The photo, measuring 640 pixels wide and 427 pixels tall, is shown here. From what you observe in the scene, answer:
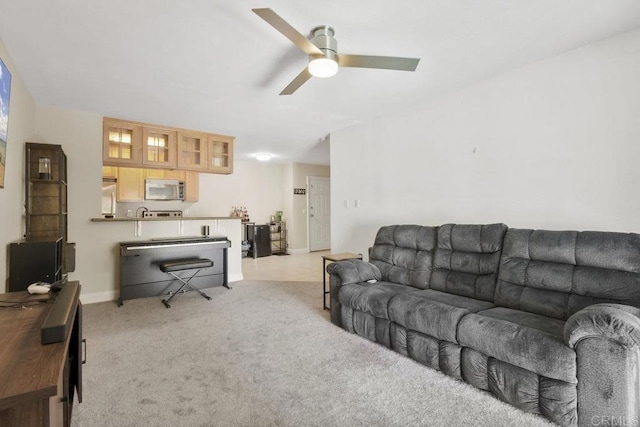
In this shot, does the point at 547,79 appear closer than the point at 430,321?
No

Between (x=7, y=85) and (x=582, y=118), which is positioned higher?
(x=7, y=85)

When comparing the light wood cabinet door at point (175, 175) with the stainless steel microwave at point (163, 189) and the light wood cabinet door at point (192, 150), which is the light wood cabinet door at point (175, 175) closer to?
the stainless steel microwave at point (163, 189)

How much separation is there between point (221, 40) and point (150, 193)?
4.53m

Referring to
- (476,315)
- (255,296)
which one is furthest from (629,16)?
(255,296)

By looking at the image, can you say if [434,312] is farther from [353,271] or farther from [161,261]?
[161,261]

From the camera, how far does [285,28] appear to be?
Result: 1.79 metres

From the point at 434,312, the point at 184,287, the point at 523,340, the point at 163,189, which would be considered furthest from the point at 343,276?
the point at 163,189

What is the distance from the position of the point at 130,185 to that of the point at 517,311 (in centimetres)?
628

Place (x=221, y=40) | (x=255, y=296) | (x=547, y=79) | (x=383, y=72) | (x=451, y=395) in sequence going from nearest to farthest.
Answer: (x=451, y=395) → (x=221, y=40) → (x=547, y=79) → (x=383, y=72) → (x=255, y=296)

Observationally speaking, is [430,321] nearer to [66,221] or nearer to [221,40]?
[221,40]

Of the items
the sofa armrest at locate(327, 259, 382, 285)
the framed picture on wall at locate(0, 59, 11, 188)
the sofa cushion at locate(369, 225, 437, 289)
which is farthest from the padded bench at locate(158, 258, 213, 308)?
the sofa cushion at locate(369, 225, 437, 289)

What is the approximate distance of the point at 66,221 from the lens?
12.2 feet

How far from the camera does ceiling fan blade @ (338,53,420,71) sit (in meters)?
2.13

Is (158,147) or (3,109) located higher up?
(158,147)
